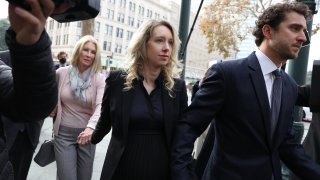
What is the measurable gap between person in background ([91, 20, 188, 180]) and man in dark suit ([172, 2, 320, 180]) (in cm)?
20

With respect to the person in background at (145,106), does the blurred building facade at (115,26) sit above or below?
above

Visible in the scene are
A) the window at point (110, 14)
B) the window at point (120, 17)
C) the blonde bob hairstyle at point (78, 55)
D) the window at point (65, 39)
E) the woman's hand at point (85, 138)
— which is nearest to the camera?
the woman's hand at point (85, 138)

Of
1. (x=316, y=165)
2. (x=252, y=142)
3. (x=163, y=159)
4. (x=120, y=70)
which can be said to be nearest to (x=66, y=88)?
(x=120, y=70)

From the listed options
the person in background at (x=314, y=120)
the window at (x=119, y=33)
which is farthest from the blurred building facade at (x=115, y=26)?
the person in background at (x=314, y=120)

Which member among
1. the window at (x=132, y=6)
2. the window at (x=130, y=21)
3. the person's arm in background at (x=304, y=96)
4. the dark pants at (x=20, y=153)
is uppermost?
the window at (x=132, y=6)

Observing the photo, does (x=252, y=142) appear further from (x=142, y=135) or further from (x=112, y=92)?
(x=112, y=92)

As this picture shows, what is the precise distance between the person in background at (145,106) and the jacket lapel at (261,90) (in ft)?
1.89

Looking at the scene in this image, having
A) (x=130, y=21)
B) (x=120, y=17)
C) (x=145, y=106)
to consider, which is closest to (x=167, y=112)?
(x=145, y=106)

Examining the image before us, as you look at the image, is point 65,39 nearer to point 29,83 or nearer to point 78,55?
point 78,55

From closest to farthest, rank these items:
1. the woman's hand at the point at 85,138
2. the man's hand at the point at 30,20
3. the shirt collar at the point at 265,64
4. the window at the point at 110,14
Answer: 1. the man's hand at the point at 30,20
2. the shirt collar at the point at 265,64
3. the woman's hand at the point at 85,138
4. the window at the point at 110,14

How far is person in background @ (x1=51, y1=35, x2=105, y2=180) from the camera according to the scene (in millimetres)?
3914

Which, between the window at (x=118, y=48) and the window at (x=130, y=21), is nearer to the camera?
the window at (x=118, y=48)

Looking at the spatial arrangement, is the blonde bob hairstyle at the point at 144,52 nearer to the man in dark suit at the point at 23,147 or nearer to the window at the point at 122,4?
→ the man in dark suit at the point at 23,147

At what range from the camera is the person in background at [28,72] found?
0.96m
